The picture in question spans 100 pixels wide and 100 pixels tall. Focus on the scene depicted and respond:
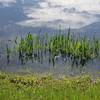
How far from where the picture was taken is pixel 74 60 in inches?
1735

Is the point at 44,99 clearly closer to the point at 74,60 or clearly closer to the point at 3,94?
the point at 3,94

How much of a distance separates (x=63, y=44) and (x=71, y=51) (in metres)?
1.30

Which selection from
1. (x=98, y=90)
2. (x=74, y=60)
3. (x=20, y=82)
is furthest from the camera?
(x=74, y=60)

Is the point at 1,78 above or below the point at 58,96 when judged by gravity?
below

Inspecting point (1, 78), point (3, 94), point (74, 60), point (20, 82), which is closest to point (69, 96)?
point (3, 94)

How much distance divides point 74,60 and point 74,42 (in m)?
2.91

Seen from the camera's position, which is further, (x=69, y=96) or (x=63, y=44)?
(x=63, y=44)

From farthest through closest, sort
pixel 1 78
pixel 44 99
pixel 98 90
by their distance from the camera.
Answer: pixel 1 78 → pixel 98 90 → pixel 44 99

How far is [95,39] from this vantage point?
141 ft

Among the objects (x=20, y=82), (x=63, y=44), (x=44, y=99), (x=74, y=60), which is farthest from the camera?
(x=74, y=60)

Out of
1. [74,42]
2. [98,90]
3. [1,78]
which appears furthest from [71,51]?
[98,90]

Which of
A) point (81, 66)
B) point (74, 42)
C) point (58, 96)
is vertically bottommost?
point (81, 66)

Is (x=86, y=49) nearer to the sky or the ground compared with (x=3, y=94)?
nearer to the ground

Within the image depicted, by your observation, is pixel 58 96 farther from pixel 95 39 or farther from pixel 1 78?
pixel 95 39
